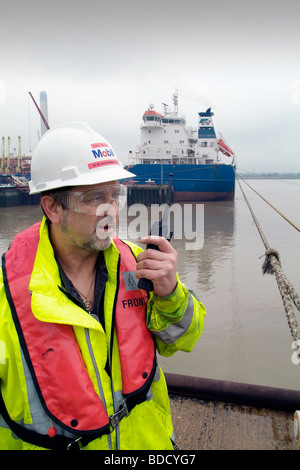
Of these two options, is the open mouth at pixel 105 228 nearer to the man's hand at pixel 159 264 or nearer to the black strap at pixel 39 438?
the man's hand at pixel 159 264

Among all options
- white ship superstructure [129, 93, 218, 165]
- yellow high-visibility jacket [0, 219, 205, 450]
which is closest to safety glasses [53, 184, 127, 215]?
yellow high-visibility jacket [0, 219, 205, 450]

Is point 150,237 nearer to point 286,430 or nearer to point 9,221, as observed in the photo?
point 286,430

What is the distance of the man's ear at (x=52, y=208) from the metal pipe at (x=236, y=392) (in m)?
2.06

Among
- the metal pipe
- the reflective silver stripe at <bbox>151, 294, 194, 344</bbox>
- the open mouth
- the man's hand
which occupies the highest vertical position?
the open mouth

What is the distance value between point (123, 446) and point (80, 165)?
1212 mm

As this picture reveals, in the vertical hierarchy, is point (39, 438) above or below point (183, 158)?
below

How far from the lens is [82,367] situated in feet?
3.75

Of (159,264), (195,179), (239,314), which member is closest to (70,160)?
(159,264)

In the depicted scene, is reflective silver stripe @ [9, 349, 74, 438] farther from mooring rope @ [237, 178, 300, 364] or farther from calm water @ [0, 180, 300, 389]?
calm water @ [0, 180, 300, 389]

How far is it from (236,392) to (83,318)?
2.03 meters

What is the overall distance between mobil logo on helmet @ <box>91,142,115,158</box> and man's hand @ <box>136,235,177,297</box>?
531 millimetres

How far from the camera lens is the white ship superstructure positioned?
3150cm

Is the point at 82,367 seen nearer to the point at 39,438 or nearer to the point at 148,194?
the point at 39,438
